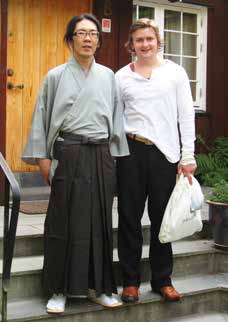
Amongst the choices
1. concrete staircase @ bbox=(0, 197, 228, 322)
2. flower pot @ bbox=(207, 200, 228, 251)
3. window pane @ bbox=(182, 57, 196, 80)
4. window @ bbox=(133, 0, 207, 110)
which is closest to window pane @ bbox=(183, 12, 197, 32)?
window @ bbox=(133, 0, 207, 110)

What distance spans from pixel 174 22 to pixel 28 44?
A: 2.20m

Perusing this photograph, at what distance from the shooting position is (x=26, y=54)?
21.5ft

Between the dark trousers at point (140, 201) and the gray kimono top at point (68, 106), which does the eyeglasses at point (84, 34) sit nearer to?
the gray kimono top at point (68, 106)

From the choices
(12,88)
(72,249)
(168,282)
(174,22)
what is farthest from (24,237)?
(174,22)

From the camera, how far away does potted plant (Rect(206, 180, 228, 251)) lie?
16.1ft

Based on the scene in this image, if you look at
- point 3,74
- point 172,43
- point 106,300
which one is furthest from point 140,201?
point 172,43

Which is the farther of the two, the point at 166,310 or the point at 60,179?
the point at 166,310

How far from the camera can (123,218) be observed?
4.16 metres

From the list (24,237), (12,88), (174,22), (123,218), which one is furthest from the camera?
(174,22)

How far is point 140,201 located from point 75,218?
501mm

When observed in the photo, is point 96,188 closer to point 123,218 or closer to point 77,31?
point 123,218

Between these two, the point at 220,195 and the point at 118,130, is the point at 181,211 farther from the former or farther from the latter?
the point at 220,195

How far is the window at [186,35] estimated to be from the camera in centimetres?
770

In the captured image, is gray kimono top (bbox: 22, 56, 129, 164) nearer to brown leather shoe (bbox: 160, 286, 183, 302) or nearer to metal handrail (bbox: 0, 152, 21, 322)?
metal handrail (bbox: 0, 152, 21, 322)
